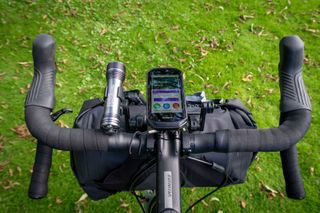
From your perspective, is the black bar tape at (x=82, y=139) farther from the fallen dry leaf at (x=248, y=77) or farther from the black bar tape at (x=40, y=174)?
the fallen dry leaf at (x=248, y=77)

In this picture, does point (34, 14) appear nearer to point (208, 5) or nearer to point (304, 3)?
point (208, 5)

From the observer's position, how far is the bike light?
1641mm

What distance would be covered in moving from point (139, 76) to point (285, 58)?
3.91 m

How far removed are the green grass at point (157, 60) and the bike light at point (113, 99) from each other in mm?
2745

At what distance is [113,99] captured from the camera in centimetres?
173

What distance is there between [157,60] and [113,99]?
431 centimetres

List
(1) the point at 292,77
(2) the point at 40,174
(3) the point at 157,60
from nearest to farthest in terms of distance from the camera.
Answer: (1) the point at 292,77
(2) the point at 40,174
(3) the point at 157,60

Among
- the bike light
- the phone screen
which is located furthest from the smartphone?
the bike light

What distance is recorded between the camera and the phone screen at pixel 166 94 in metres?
1.69

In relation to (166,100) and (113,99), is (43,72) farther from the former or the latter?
(166,100)

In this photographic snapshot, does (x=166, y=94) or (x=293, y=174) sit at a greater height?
(x=166, y=94)

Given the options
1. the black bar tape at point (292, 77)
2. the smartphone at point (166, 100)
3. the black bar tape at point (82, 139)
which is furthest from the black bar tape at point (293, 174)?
the black bar tape at point (82, 139)

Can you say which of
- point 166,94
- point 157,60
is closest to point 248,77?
point 157,60

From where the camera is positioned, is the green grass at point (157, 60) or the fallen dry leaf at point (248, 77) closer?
the green grass at point (157, 60)
